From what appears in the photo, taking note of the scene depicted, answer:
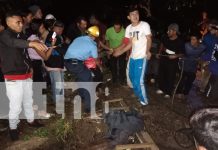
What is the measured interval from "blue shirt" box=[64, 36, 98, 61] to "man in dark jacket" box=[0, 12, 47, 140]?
3.14ft

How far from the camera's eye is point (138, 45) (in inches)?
264

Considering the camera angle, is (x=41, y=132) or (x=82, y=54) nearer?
(x=41, y=132)

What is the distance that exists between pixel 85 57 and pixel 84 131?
1.45 m

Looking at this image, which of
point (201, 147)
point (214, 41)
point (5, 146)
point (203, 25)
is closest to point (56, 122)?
point (5, 146)

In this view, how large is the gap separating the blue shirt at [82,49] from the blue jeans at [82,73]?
0.17 metres

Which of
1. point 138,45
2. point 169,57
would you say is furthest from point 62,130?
point 169,57

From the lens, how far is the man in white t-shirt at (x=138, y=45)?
261 inches

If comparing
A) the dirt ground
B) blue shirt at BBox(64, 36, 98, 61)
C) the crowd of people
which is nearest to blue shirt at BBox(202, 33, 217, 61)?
the crowd of people

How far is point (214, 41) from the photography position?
702 cm

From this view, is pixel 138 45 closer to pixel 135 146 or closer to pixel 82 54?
pixel 82 54

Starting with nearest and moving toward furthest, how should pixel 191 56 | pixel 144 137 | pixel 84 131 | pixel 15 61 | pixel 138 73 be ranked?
1. pixel 15 61
2. pixel 144 137
3. pixel 84 131
4. pixel 138 73
5. pixel 191 56

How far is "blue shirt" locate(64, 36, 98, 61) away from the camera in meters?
6.30

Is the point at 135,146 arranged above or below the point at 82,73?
below

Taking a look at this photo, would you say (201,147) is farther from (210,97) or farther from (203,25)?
(203,25)
